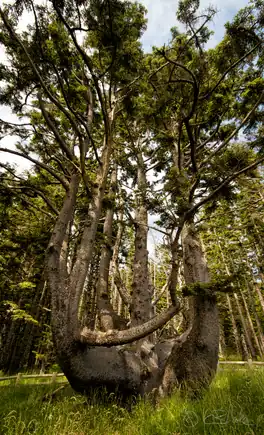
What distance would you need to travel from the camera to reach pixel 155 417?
7.57 ft

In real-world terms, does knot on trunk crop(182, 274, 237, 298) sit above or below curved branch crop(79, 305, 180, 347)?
above

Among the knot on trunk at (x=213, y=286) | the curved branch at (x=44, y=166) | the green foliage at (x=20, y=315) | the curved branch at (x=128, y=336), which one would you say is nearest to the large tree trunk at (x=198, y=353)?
the knot on trunk at (x=213, y=286)

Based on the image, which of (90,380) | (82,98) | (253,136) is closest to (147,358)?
(90,380)

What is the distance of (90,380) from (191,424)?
126 cm

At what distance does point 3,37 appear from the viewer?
3.64 m

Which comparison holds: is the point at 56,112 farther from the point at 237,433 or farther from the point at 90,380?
the point at 237,433

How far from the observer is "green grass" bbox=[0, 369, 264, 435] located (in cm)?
185

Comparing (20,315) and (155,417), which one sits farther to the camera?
(20,315)

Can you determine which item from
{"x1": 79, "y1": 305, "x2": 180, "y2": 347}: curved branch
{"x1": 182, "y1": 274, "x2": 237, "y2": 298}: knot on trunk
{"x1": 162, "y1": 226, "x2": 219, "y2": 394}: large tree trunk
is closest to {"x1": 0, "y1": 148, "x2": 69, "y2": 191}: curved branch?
{"x1": 79, "y1": 305, "x2": 180, "y2": 347}: curved branch

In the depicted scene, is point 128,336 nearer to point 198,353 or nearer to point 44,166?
point 198,353

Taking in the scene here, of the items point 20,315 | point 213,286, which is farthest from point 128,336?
point 20,315

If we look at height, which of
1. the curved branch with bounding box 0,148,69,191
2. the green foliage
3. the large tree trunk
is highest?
the curved branch with bounding box 0,148,69,191

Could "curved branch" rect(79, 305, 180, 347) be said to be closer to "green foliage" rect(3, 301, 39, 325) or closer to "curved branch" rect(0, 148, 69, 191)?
A: "curved branch" rect(0, 148, 69, 191)

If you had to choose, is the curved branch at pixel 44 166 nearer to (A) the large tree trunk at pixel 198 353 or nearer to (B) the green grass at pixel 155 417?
(A) the large tree trunk at pixel 198 353
